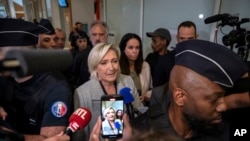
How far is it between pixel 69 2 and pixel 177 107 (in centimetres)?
417

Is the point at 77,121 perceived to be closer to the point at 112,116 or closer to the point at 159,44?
the point at 112,116

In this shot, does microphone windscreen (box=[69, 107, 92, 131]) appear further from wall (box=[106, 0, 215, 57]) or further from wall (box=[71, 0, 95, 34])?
wall (box=[71, 0, 95, 34])

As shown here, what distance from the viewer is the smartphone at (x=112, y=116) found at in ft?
3.04

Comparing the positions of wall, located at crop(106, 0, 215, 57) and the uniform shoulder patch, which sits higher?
wall, located at crop(106, 0, 215, 57)

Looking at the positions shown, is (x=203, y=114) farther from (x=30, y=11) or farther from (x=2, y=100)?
(x=30, y=11)

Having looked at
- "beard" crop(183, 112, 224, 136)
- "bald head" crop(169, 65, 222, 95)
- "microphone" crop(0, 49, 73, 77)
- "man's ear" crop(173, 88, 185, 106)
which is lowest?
"beard" crop(183, 112, 224, 136)

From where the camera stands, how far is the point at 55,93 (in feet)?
3.43

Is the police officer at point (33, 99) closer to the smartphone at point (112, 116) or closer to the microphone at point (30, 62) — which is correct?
the smartphone at point (112, 116)

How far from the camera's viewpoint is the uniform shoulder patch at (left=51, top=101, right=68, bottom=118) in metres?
1.01

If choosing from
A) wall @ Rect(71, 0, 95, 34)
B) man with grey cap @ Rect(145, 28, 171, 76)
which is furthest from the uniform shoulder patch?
wall @ Rect(71, 0, 95, 34)

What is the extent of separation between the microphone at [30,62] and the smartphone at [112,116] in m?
0.60

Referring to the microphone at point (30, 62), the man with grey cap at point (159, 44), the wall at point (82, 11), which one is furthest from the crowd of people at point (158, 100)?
the wall at point (82, 11)

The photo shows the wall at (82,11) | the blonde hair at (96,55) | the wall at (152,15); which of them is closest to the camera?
the blonde hair at (96,55)

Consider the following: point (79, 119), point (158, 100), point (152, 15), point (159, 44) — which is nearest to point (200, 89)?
point (158, 100)
